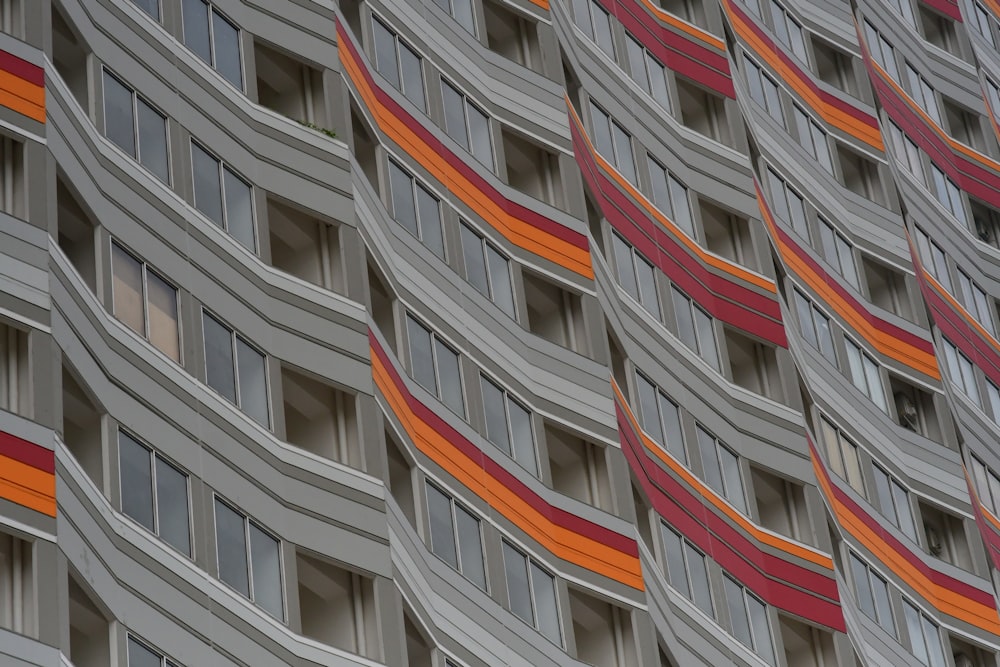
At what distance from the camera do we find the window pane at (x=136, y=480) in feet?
143

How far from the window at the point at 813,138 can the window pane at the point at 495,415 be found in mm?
26000

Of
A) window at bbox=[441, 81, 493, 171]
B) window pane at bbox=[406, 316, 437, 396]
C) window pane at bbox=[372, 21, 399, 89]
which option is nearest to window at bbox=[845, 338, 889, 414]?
window at bbox=[441, 81, 493, 171]

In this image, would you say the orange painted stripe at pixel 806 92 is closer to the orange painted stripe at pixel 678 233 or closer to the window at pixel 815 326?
the window at pixel 815 326

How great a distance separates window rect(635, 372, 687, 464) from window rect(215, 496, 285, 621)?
19.2 metres

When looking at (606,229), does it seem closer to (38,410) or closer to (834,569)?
(834,569)

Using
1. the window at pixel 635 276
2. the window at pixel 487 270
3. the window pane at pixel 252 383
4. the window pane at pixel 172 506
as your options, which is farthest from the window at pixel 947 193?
the window pane at pixel 172 506

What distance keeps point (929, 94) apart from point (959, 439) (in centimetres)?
1781

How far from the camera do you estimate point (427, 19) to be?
61.6 metres

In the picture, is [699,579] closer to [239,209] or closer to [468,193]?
[468,193]

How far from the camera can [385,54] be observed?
59.3 metres

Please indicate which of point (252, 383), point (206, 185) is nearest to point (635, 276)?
point (206, 185)

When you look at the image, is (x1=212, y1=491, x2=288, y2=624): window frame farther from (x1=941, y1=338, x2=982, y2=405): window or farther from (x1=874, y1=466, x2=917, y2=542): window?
(x1=941, y1=338, x2=982, y2=405): window

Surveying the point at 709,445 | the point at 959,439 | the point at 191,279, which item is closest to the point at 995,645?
the point at 959,439

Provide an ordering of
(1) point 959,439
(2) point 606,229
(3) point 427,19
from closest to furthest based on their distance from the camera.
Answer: (3) point 427,19 → (2) point 606,229 → (1) point 959,439
